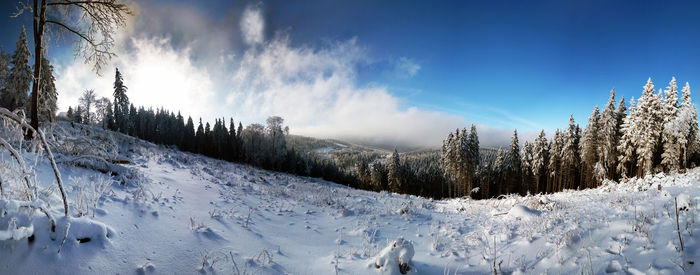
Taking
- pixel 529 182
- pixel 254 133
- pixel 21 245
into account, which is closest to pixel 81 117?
pixel 254 133

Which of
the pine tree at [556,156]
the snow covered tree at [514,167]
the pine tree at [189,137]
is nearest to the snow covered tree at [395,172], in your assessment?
the snow covered tree at [514,167]

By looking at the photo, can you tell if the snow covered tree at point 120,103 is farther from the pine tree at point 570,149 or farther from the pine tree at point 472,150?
the pine tree at point 570,149

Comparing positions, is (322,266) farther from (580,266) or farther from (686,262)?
(686,262)

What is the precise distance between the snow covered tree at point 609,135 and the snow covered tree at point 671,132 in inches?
171

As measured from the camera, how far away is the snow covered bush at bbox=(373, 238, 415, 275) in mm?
3869

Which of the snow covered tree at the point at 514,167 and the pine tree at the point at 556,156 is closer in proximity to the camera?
the pine tree at the point at 556,156

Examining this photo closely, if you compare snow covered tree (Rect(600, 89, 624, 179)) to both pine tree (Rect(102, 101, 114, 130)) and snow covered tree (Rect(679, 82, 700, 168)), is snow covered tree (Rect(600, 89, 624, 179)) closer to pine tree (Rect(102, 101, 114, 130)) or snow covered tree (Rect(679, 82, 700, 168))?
snow covered tree (Rect(679, 82, 700, 168))

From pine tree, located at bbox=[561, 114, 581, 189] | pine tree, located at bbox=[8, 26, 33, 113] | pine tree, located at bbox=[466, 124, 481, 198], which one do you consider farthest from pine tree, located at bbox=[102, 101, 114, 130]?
pine tree, located at bbox=[561, 114, 581, 189]

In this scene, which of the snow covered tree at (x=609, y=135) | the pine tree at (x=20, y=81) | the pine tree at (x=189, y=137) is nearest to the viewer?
the pine tree at (x=20, y=81)

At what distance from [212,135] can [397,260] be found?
71.6 metres

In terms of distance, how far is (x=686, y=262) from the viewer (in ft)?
9.72

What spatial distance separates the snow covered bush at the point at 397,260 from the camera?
387 centimetres

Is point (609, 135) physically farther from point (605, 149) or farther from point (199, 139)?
point (199, 139)

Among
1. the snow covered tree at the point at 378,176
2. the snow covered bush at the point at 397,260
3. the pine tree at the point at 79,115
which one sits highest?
the pine tree at the point at 79,115
